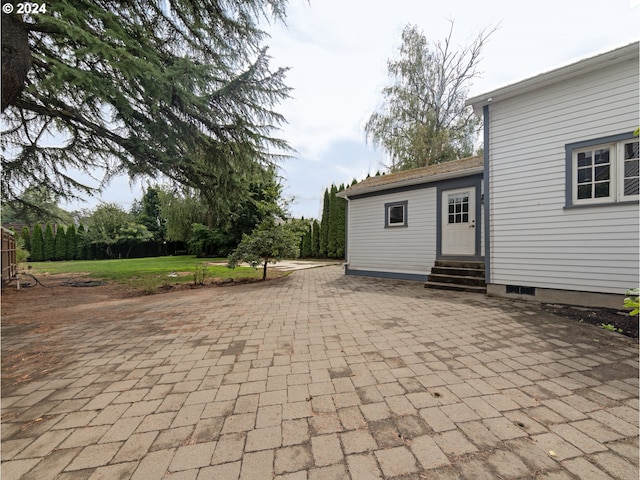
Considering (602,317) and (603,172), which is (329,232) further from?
(602,317)

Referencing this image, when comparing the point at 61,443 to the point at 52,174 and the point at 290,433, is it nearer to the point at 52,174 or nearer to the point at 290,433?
the point at 290,433

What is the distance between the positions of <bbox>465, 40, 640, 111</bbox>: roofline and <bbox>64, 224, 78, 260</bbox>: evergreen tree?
28.1 meters

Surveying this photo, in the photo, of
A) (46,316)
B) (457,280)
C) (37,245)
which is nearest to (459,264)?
(457,280)

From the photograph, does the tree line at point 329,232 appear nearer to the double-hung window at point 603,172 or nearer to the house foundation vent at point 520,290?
the house foundation vent at point 520,290

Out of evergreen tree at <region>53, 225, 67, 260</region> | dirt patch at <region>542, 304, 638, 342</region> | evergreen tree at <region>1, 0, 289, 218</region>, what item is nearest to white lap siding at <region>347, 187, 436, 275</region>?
dirt patch at <region>542, 304, 638, 342</region>

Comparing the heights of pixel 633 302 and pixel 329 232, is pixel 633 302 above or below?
below

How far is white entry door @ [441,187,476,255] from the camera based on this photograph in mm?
6934

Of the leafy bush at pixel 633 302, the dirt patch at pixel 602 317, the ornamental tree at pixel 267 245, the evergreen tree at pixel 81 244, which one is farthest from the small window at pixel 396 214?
the evergreen tree at pixel 81 244

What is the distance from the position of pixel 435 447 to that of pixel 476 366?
4.32ft

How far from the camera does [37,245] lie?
19.7 metres

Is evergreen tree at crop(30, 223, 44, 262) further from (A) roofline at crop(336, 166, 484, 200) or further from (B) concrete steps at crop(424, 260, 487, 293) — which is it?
(B) concrete steps at crop(424, 260, 487, 293)

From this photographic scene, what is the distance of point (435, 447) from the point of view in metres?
1.51

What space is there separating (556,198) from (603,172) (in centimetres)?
75

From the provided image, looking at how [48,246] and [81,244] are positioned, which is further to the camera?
[81,244]
